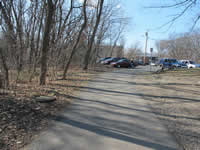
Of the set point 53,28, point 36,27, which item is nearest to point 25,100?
point 53,28

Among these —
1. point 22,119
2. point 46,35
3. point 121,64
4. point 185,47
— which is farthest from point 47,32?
point 185,47

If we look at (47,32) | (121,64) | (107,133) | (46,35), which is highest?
(47,32)

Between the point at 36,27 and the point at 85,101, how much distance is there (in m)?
9.64

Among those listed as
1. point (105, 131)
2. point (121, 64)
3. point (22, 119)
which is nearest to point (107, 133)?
point (105, 131)

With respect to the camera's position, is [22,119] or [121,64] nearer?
[22,119]

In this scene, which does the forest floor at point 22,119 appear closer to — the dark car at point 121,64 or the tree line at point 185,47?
the dark car at point 121,64

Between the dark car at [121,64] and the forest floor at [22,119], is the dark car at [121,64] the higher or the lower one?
the higher one

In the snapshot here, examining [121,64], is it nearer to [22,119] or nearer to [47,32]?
[47,32]

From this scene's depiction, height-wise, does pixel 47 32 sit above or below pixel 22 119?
above

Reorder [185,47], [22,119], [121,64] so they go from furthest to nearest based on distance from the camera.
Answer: [185,47] < [121,64] < [22,119]

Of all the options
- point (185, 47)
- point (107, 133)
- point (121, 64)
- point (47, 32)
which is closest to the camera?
point (107, 133)

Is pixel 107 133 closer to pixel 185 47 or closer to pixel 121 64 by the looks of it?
pixel 121 64

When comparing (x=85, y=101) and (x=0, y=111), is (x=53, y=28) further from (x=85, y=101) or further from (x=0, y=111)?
(x=0, y=111)

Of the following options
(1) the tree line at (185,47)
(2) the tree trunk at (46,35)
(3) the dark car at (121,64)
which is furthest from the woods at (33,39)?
(1) the tree line at (185,47)
